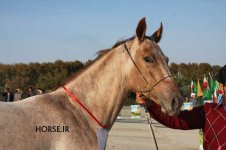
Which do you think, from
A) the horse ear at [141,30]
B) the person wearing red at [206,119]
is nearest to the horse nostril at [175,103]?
the person wearing red at [206,119]

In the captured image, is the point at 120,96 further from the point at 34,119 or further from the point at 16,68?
the point at 16,68

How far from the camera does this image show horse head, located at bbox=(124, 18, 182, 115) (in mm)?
3762

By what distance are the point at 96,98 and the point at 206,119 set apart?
47.6 inches

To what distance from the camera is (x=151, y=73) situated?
388 cm

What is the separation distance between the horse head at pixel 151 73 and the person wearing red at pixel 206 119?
148 millimetres

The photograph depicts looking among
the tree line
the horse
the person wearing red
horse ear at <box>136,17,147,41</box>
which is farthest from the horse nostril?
the tree line

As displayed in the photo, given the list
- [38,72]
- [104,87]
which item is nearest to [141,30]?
[104,87]

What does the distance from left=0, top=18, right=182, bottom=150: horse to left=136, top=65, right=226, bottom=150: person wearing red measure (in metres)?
0.24

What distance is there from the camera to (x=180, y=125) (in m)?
4.16

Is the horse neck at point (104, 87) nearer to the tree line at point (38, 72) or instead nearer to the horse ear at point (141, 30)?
the horse ear at point (141, 30)

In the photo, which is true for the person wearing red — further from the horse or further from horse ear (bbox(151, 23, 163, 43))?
horse ear (bbox(151, 23, 163, 43))

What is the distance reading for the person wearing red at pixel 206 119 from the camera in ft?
12.6

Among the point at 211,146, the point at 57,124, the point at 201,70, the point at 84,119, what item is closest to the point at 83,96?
the point at 84,119

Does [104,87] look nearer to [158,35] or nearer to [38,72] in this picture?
[158,35]
